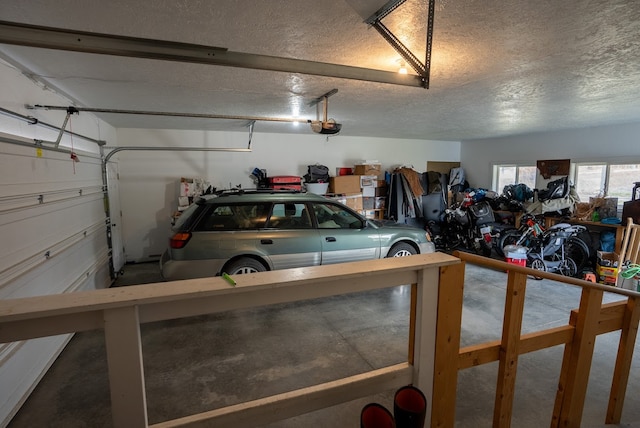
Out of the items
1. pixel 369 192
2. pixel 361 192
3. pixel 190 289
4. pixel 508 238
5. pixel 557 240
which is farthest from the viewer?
pixel 369 192

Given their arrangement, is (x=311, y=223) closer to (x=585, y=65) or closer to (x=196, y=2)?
(x=196, y=2)

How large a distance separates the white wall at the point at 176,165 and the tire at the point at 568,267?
14.7 ft

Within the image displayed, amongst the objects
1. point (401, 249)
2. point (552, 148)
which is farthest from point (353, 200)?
point (552, 148)

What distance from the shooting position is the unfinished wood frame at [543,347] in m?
1.30

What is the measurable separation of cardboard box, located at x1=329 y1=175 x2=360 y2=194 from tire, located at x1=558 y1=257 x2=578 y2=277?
12.2 ft

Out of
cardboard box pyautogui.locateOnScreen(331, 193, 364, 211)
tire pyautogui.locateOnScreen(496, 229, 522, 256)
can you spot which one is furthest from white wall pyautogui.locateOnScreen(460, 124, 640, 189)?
cardboard box pyautogui.locateOnScreen(331, 193, 364, 211)

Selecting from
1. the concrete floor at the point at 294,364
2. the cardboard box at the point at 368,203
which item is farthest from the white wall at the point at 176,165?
the concrete floor at the point at 294,364

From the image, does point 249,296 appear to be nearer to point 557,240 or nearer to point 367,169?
point 557,240

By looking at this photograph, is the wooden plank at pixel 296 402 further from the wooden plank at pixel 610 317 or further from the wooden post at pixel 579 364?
the wooden plank at pixel 610 317

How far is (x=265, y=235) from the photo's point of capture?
3.60 m

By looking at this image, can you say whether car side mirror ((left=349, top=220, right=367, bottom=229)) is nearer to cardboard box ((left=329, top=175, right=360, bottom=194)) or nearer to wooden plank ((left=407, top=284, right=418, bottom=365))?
cardboard box ((left=329, top=175, right=360, bottom=194))

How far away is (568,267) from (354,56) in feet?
16.5

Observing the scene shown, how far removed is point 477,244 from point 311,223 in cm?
402

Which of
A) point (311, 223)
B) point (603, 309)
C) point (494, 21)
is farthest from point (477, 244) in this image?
point (494, 21)
